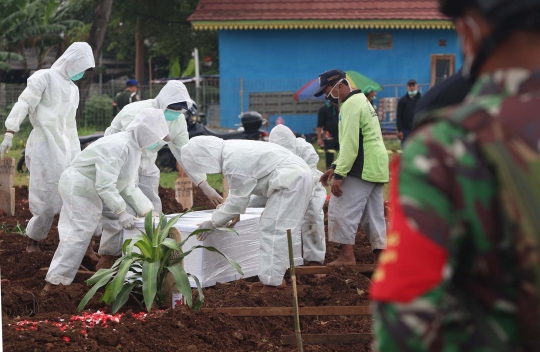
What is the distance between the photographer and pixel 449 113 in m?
1.91

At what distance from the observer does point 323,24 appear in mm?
24609

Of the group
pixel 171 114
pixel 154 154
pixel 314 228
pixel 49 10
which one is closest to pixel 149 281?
pixel 314 228

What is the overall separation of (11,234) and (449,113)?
29.2 feet

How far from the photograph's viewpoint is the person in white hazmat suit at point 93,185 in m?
7.44

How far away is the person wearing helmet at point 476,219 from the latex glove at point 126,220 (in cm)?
584

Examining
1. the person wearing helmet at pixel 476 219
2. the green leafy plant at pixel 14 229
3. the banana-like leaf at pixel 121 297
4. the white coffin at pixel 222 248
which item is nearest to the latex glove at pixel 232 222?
the white coffin at pixel 222 248

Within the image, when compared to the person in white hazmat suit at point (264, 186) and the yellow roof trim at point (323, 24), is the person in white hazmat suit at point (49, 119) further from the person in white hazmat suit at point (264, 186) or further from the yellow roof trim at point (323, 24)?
the yellow roof trim at point (323, 24)

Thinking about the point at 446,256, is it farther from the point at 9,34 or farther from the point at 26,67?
the point at 26,67

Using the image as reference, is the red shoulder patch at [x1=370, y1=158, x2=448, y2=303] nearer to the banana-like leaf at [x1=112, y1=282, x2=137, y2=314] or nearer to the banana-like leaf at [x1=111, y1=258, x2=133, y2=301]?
the banana-like leaf at [x1=111, y1=258, x2=133, y2=301]

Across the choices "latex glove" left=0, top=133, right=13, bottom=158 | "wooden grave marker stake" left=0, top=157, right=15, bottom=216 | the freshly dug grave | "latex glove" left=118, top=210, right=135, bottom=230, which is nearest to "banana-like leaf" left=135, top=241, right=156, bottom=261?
the freshly dug grave

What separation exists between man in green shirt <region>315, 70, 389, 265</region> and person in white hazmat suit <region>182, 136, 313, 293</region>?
1012 mm

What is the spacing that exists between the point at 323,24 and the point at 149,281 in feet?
62.3

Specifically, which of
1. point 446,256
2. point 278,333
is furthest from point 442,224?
point 278,333

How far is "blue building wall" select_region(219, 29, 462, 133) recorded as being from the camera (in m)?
24.7
